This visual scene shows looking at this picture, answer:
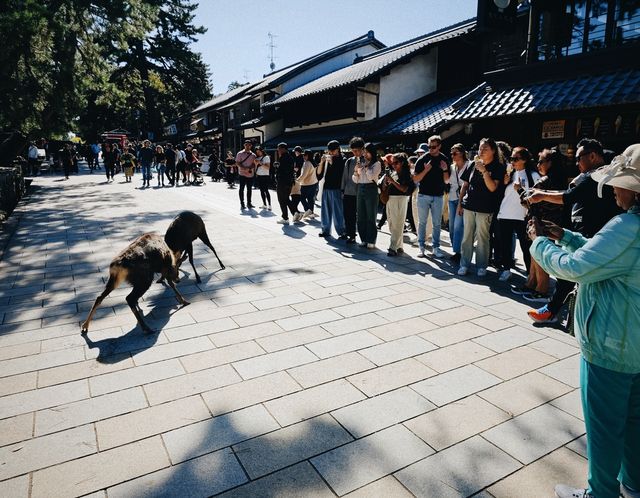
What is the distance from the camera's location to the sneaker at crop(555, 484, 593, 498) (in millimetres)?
2073

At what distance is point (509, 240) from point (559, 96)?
5227mm

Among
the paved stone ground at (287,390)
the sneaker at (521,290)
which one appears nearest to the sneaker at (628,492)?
the paved stone ground at (287,390)

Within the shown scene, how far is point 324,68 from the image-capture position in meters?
27.6

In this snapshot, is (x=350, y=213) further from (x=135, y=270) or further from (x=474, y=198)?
(x=135, y=270)

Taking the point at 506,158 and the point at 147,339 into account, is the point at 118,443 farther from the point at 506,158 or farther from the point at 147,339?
the point at 506,158

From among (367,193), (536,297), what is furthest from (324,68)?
(536,297)

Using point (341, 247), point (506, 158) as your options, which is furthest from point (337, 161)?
point (506, 158)

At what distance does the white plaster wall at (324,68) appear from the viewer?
26.9m

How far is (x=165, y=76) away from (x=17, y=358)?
41266mm

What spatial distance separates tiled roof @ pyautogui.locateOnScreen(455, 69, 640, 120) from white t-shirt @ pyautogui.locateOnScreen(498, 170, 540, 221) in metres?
4.28

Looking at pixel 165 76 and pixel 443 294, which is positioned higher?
pixel 165 76

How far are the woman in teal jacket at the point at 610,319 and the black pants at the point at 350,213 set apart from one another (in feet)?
19.8

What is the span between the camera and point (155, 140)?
42.0 metres

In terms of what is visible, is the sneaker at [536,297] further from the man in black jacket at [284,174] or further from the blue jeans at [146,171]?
the blue jeans at [146,171]
